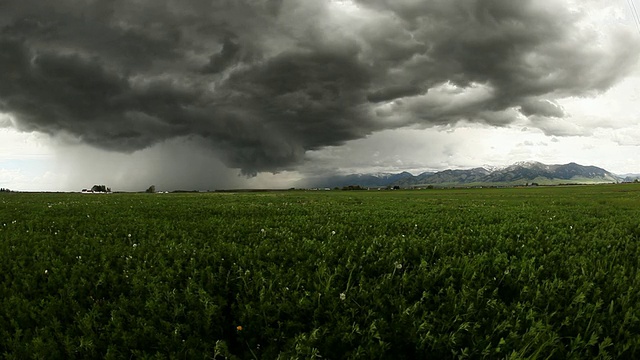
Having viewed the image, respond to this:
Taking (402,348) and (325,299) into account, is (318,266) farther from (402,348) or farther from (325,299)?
(402,348)

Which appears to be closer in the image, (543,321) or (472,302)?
(543,321)

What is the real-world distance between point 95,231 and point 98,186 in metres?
212

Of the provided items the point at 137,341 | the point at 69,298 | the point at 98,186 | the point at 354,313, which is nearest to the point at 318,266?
the point at 354,313

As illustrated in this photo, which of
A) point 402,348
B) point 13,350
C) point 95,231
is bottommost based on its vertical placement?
point 402,348

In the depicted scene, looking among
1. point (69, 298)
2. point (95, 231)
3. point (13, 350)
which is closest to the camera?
point (13, 350)

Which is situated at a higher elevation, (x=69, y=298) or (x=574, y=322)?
(x=69, y=298)

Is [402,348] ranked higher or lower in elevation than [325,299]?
lower

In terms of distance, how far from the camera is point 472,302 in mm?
4234

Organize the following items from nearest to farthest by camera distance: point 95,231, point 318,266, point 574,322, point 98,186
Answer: point 574,322 < point 318,266 < point 95,231 < point 98,186

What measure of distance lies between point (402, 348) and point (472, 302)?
4.03 feet

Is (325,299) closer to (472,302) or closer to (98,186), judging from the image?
(472,302)

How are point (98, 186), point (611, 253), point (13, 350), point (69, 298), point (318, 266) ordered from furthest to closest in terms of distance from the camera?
point (98, 186), point (611, 253), point (318, 266), point (69, 298), point (13, 350)

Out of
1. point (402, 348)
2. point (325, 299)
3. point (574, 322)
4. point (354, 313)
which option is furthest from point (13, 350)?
point (574, 322)

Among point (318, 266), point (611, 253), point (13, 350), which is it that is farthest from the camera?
point (611, 253)
